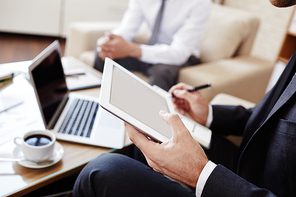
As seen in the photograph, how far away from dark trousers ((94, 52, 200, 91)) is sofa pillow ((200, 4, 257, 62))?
0.43 ft

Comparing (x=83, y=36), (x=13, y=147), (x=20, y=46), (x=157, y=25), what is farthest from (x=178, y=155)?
(x=20, y=46)

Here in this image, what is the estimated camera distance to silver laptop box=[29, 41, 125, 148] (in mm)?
801

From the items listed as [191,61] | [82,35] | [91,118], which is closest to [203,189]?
[91,118]

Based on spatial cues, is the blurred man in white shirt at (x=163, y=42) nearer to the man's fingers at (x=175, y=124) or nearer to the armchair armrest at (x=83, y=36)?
the armchair armrest at (x=83, y=36)

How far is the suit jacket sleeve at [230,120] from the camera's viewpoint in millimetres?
983

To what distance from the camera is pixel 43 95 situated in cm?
82

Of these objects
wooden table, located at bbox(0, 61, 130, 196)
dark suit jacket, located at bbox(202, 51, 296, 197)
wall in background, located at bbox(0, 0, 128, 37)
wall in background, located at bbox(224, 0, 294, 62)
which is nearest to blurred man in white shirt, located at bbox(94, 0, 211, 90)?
wooden table, located at bbox(0, 61, 130, 196)

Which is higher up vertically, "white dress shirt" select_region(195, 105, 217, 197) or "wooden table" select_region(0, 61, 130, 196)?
"white dress shirt" select_region(195, 105, 217, 197)

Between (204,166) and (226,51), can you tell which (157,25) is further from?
(204,166)

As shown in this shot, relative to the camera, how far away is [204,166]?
60cm

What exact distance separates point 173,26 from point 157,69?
1.36ft

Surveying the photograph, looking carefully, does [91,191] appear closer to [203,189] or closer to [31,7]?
[203,189]

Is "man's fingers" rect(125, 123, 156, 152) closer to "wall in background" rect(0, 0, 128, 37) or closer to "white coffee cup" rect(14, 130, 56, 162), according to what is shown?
"white coffee cup" rect(14, 130, 56, 162)

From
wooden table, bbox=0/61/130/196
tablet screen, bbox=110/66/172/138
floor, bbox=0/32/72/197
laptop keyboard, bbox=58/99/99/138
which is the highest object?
tablet screen, bbox=110/66/172/138
